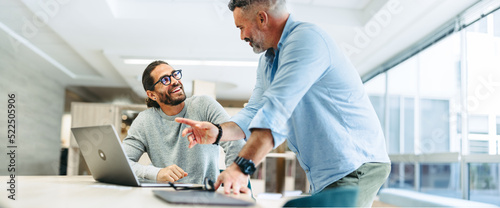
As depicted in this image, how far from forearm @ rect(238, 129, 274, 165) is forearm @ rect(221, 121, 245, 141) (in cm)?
23

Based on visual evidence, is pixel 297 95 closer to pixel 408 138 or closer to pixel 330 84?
pixel 330 84

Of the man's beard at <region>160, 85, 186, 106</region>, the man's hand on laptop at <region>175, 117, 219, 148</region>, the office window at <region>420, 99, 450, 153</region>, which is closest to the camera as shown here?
the man's hand on laptop at <region>175, 117, 219, 148</region>

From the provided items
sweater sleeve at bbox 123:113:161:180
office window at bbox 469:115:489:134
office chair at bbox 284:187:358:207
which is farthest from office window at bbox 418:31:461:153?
office chair at bbox 284:187:358:207

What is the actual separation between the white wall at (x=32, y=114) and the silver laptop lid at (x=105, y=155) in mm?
4396

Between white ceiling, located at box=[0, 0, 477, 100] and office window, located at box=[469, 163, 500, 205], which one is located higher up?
white ceiling, located at box=[0, 0, 477, 100]

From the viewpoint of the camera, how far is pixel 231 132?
1.29 m

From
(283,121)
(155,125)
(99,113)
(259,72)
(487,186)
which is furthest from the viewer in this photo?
(99,113)

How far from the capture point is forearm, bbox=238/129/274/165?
104 cm

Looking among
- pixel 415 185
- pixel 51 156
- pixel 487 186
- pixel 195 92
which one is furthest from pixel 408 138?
pixel 51 156

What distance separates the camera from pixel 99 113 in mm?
8250

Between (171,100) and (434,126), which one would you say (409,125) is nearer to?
(434,126)

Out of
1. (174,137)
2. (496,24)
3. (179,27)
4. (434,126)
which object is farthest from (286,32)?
(434,126)

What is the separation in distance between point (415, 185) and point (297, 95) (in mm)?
5333

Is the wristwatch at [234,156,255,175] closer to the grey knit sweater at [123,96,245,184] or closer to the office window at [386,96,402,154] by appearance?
the grey knit sweater at [123,96,245,184]
